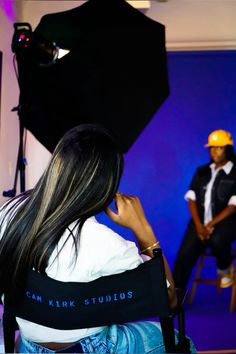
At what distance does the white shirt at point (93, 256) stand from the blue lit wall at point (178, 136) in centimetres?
314

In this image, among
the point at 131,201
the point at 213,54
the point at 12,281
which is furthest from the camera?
the point at 213,54

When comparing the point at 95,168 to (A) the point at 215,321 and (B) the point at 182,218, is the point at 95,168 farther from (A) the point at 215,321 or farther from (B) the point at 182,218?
(B) the point at 182,218

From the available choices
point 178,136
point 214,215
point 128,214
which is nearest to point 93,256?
point 128,214

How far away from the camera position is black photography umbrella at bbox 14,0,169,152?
2.48 meters

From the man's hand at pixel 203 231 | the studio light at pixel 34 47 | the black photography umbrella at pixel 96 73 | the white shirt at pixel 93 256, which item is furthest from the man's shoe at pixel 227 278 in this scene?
the white shirt at pixel 93 256

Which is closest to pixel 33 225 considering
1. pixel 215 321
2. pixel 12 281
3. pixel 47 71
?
pixel 12 281

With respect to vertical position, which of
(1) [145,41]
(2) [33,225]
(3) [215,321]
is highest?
(1) [145,41]

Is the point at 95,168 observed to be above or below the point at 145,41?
below

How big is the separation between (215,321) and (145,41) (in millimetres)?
1738

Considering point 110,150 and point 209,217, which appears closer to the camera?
point 110,150

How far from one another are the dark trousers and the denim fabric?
1.98 meters

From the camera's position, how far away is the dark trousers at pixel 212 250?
3029mm

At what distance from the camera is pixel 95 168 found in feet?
3.17

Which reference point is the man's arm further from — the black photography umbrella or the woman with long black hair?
the woman with long black hair
